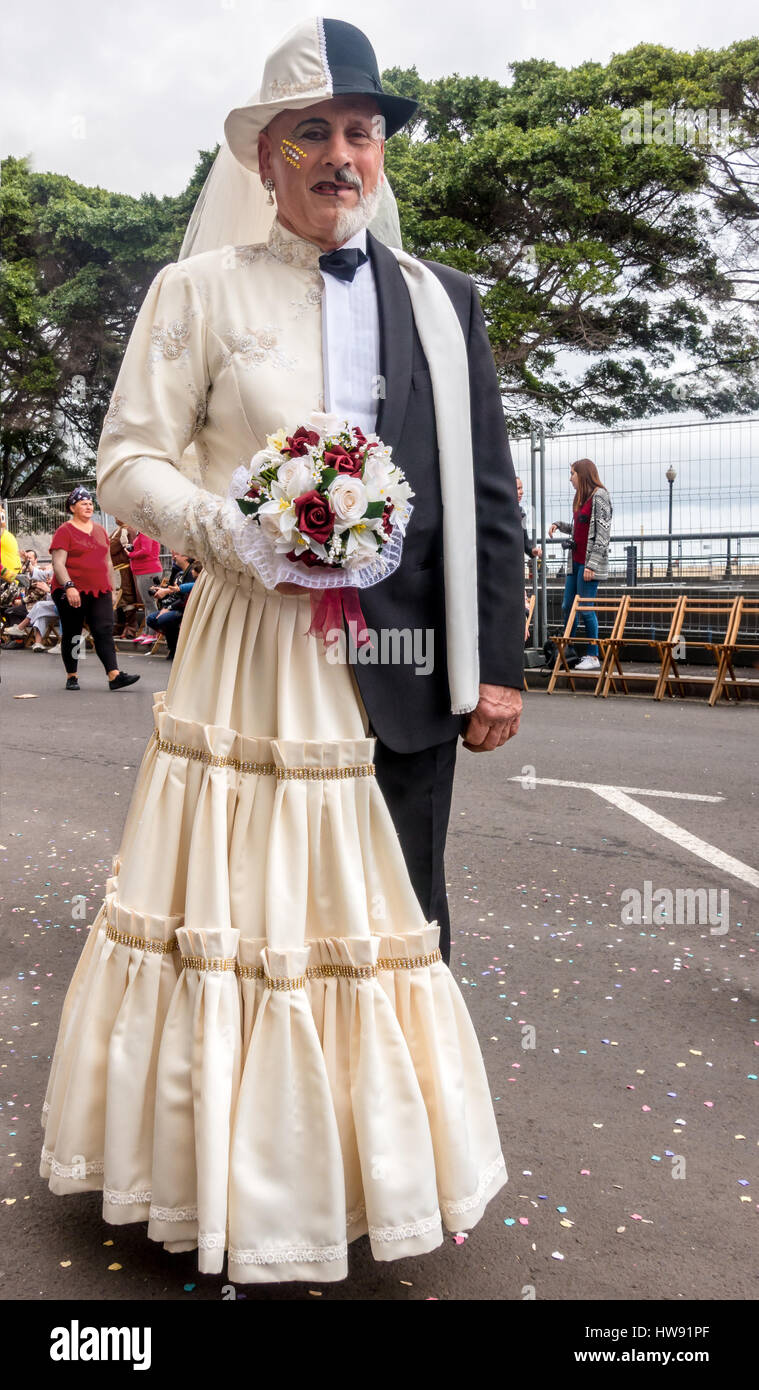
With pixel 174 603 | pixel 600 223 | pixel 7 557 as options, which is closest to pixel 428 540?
pixel 7 557

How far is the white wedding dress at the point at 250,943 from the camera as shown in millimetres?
2082

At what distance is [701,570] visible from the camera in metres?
13.4

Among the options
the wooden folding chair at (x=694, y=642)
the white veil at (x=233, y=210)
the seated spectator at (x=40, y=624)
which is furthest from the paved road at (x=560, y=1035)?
the seated spectator at (x=40, y=624)

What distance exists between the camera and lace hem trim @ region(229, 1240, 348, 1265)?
204 cm

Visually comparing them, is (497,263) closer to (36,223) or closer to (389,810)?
(36,223)

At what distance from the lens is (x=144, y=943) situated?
2.22m

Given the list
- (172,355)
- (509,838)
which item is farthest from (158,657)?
(172,355)

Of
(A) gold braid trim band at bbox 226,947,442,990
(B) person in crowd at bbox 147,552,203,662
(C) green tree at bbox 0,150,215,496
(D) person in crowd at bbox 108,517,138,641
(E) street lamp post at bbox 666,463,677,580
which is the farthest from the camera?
(C) green tree at bbox 0,150,215,496

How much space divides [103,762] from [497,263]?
18399 mm

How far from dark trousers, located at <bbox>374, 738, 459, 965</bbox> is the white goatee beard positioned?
3.21ft

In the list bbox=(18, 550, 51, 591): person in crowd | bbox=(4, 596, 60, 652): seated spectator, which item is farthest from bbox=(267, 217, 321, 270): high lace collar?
bbox=(18, 550, 51, 591): person in crowd

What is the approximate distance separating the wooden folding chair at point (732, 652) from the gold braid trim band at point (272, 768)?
30.1ft

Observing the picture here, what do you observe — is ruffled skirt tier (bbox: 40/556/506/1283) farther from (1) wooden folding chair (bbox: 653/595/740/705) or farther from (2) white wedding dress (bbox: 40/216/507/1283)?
(1) wooden folding chair (bbox: 653/595/740/705)

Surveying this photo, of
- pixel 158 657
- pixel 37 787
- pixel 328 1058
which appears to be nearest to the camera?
pixel 328 1058
